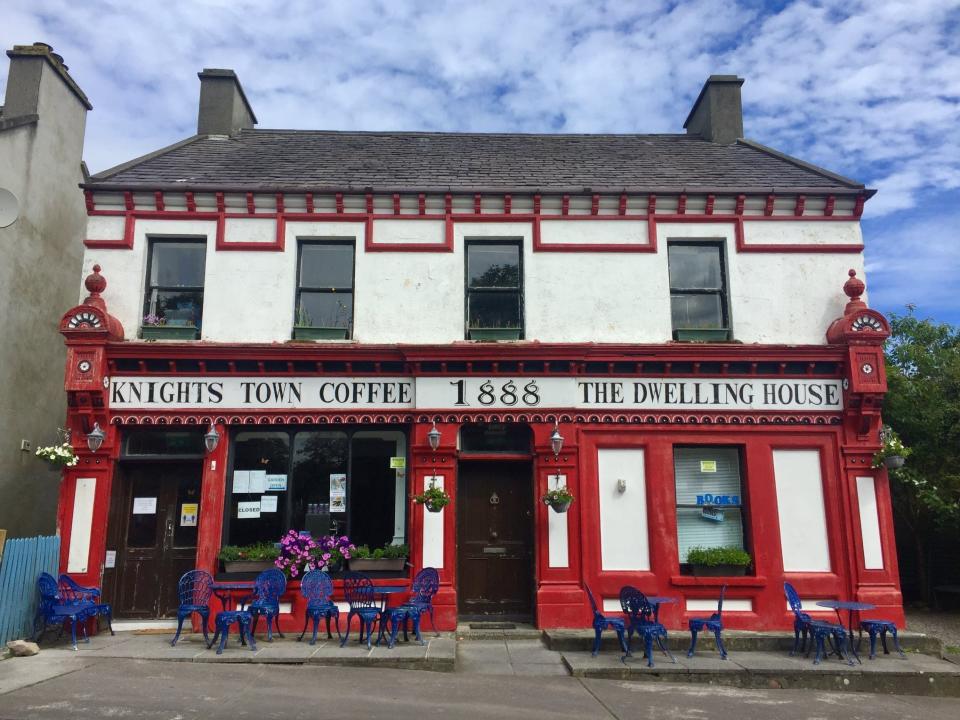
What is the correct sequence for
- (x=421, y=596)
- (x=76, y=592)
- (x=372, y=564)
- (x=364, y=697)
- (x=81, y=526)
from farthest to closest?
(x=372, y=564) < (x=81, y=526) < (x=76, y=592) < (x=421, y=596) < (x=364, y=697)

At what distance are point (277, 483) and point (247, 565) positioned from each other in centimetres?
133

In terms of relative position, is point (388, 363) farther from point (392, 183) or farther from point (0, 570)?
point (0, 570)

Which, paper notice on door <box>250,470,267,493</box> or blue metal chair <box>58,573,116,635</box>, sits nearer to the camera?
blue metal chair <box>58,573,116,635</box>

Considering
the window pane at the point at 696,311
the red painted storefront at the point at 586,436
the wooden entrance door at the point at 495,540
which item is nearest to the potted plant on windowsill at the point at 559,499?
the red painted storefront at the point at 586,436

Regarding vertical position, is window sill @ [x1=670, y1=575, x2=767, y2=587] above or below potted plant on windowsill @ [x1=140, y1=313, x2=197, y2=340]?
below

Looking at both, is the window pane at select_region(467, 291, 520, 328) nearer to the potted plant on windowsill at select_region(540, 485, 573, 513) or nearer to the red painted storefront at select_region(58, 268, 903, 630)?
the red painted storefront at select_region(58, 268, 903, 630)

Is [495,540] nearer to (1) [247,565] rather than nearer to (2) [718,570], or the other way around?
(2) [718,570]

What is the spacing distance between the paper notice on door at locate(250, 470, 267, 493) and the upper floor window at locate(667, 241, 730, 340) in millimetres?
7195

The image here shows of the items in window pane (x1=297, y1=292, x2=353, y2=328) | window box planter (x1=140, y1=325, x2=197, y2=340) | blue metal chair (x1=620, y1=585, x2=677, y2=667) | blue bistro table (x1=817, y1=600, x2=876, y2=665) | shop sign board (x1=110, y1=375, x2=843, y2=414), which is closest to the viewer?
blue metal chair (x1=620, y1=585, x2=677, y2=667)

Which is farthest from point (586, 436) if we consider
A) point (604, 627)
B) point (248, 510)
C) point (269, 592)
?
point (248, 510)

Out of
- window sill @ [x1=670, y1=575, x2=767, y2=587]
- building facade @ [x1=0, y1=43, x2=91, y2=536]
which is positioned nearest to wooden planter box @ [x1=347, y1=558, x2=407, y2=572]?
window sill @ [x1=670, y1=575, x2=767, y2=587]

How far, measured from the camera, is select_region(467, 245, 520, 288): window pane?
12.8 m

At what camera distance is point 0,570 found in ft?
32.6

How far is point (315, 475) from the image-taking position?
12094 mm
